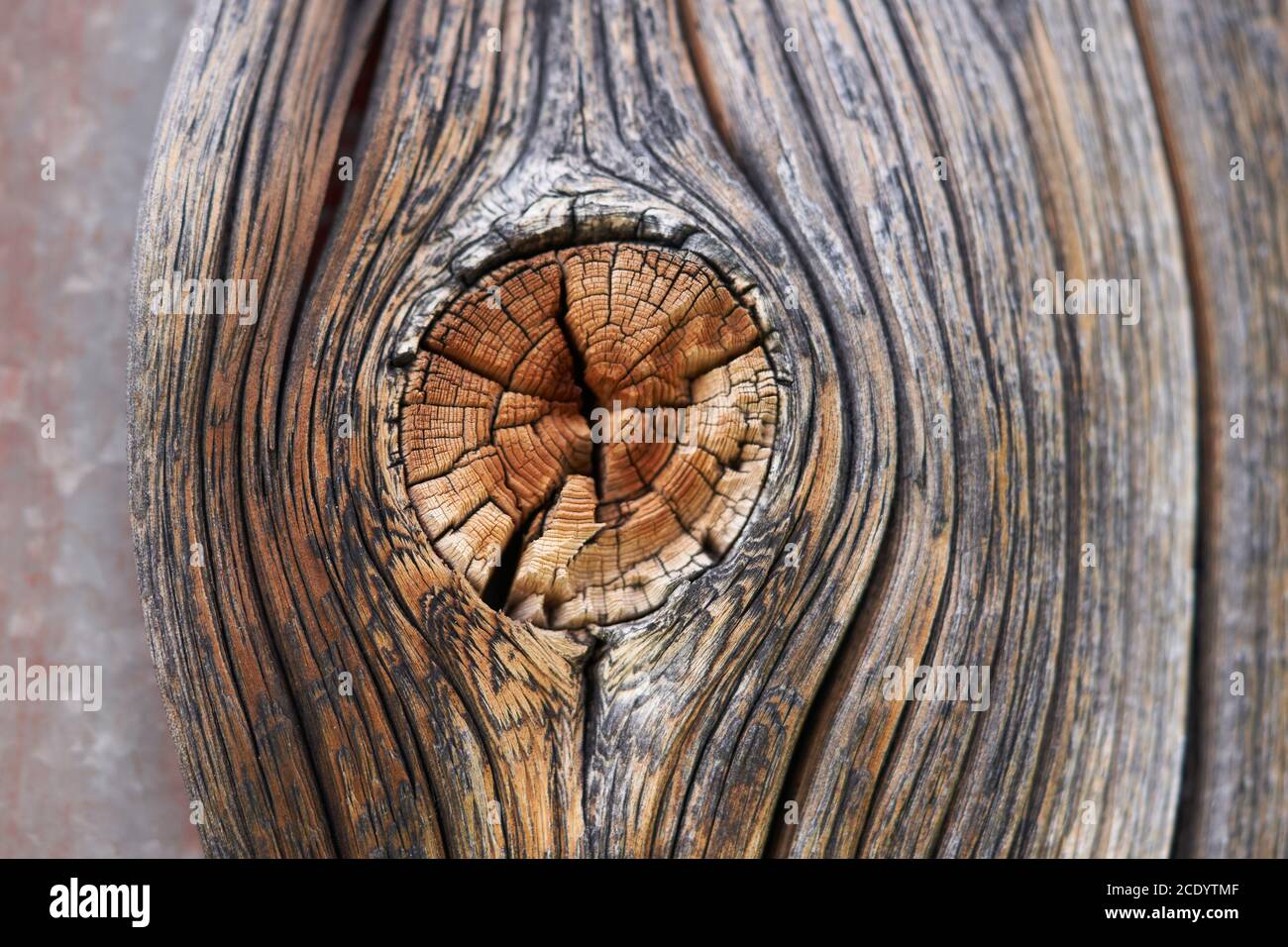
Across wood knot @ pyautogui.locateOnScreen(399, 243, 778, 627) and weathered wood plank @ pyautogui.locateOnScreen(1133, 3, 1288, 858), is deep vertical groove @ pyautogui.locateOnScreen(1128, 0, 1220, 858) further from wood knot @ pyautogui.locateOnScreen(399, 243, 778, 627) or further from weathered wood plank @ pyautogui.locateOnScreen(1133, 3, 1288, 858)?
wood knot @ pyautogui.locateOnScreen(399, 243, 778, 627)

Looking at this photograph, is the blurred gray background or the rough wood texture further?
the blurred gray background

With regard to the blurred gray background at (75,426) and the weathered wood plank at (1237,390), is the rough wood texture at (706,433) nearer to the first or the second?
the weathered wood plank at (1237,390)

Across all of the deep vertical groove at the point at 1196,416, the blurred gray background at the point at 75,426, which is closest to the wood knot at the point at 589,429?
the blurred gray background at the point at 75,426

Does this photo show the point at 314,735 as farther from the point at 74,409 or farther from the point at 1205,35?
the point at 1205,35

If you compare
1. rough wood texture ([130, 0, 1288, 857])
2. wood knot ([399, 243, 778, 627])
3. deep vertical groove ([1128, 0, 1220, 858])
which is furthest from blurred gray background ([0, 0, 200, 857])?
deep vertical groove ([1128, 0, 1220, 858])
